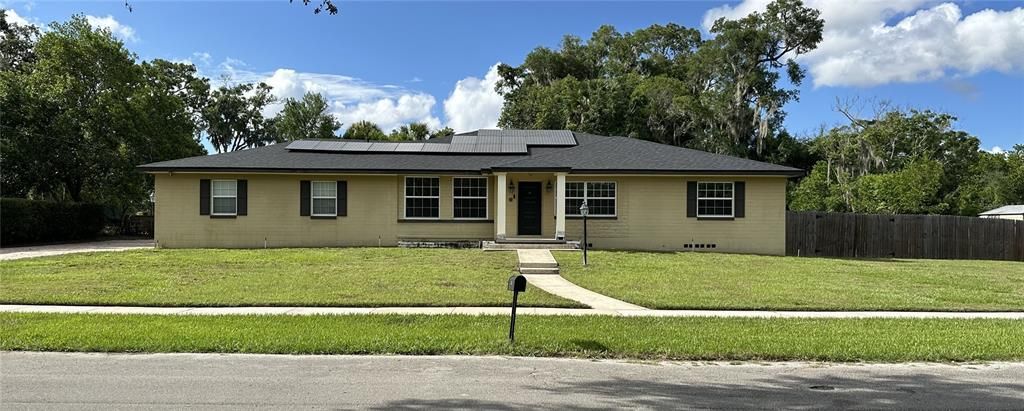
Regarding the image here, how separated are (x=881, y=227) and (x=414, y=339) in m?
20.6

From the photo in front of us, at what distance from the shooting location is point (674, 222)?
20.5 meters

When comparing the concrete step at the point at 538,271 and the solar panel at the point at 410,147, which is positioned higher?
the solar panel at the point at 410,147

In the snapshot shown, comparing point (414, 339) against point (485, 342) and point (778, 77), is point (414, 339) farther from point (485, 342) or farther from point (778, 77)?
point (778, 77)

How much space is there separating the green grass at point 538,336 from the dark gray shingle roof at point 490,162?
11398mm

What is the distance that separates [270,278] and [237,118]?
4912 cm

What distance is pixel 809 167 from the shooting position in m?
39.6

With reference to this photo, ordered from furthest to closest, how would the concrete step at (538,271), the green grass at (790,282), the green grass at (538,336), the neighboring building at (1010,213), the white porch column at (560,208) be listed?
the neighboring building at (1010,213)
the white porch column at (560,208)
the concrete step at (538,271)
the green grass at (790,282)
the green grass at (538,336)

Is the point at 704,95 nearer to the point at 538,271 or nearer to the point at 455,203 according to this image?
the point at 455,203

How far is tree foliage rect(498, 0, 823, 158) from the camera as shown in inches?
1443

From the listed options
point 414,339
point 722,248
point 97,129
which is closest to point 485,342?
point 414,339

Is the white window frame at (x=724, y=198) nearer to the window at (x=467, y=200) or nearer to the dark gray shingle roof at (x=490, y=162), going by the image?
the dark gray shingle roof at (x=490, y=162)

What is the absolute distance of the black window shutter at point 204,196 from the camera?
20.5 metres

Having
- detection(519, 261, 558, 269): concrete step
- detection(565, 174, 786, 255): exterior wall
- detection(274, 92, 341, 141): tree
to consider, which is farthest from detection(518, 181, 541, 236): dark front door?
detection(274, 92, 341, 141): tree

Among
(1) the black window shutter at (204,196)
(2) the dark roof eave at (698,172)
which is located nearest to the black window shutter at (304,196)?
(1) the black window shutter at (204,196)
